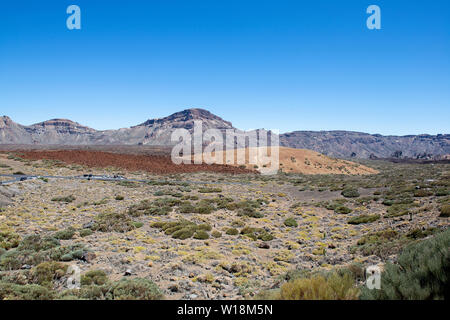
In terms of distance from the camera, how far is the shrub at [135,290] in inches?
259

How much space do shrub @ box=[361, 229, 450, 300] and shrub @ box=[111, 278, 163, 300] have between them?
4.96 m

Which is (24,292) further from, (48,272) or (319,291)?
(319,291)

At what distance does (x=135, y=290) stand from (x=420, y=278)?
6691 millimetres

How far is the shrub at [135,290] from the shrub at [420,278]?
4956 mm

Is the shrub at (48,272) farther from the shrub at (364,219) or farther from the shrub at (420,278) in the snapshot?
the shrub at (364,219)

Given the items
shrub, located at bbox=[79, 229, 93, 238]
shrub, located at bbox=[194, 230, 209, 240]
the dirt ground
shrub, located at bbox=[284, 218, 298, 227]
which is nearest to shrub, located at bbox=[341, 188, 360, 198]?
the dirt ground

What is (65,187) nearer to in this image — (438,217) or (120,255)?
(120,255)

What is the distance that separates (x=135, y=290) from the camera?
271 inches

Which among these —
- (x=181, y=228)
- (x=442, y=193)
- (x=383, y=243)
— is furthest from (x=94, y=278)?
(x=442, y=193)

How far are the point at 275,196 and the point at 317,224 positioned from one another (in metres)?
10.5

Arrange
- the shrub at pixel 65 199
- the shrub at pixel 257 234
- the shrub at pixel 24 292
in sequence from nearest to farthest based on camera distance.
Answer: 1. the shrub at pixel 24 292
2. the shrub at pixel 257 234
3. the shrub at pixel 65 199

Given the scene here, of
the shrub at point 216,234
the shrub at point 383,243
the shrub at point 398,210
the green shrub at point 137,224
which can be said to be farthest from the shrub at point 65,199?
the shrub at point 398,210

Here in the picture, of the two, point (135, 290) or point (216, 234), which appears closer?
point (135, 290)
